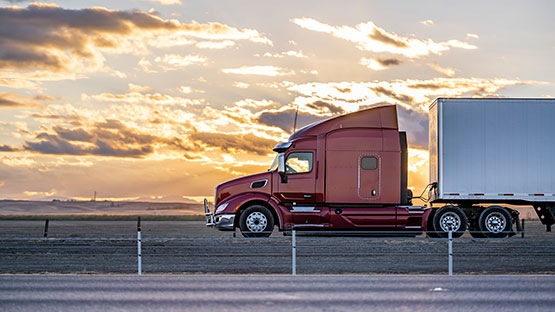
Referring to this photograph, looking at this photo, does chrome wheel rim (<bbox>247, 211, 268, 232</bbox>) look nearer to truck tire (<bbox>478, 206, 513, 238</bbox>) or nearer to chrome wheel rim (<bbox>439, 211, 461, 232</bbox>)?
chrome wheel rim (<bbox>439, 211, 461, 232</bbox>)

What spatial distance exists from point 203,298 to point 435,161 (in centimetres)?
1643

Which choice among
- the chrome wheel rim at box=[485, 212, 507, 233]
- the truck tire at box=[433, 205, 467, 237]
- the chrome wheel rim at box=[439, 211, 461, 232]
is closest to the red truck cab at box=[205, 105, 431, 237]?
the truck tire at box=[433, 205, 467, 237]

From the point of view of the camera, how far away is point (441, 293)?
13.4 meters

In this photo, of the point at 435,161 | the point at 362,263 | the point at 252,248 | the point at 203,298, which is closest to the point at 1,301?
the point at 203,298

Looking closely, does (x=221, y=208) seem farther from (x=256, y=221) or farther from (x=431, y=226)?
Result: (x=431, y=226)

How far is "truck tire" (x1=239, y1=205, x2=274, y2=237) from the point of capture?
25.5 meters

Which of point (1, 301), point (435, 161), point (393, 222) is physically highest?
point (435, 161)

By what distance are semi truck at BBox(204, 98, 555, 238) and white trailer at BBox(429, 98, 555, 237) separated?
0.04 metres

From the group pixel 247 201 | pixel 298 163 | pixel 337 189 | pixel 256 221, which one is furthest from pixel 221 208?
pixel 337 189

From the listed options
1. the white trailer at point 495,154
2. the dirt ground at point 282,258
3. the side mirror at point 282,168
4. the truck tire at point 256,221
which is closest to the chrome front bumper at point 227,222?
the truck tire at point 256,221

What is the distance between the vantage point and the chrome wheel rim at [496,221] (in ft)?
88.1

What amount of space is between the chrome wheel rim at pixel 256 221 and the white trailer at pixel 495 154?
6350mm

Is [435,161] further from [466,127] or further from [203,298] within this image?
[203,298]

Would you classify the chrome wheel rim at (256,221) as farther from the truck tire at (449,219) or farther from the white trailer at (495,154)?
the white trailer at (495,154)
